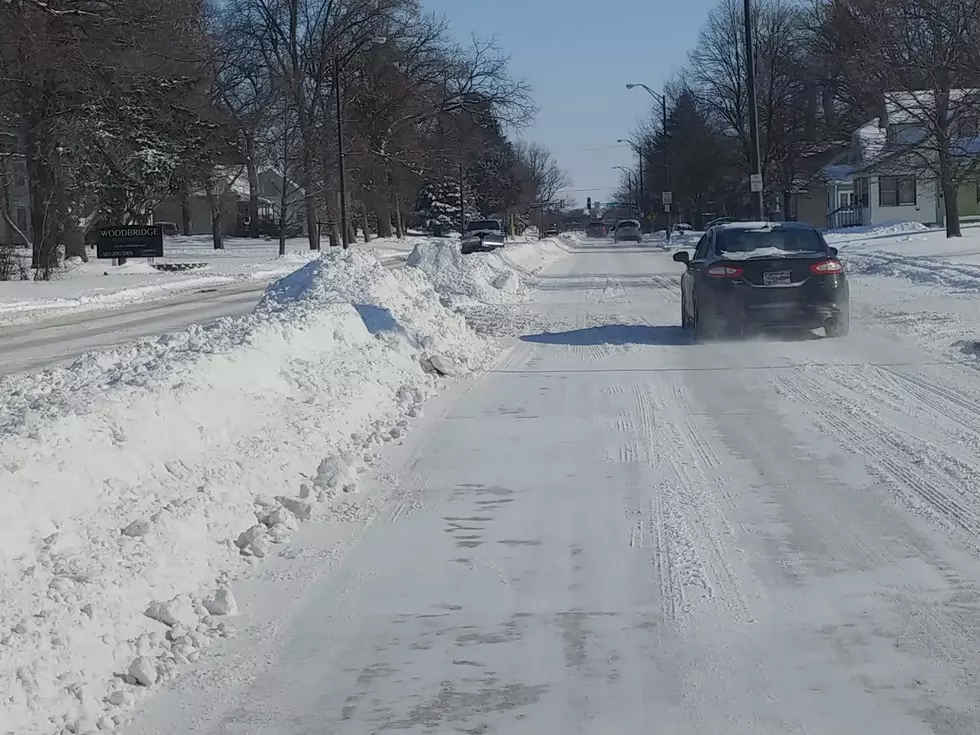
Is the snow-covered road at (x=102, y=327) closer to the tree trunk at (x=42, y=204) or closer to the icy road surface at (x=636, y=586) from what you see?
the tree trunk at (x=42, y=204)

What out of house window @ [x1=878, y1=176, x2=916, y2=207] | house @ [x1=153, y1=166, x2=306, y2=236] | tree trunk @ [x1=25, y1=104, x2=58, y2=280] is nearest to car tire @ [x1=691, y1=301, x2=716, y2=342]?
tree trunk @ [x1=25, y1=104, x2=58, y2=280]

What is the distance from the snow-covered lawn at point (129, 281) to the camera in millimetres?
28531

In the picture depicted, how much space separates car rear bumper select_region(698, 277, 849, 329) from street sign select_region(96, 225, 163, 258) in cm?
2778

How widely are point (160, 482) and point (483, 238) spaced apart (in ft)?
156

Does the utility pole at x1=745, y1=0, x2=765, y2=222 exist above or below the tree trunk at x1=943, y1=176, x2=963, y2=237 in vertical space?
above

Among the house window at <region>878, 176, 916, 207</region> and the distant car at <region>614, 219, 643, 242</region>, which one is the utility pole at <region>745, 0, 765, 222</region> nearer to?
the house window at <region>878, 176, 916, 207</region>

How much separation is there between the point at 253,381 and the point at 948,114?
121 ft

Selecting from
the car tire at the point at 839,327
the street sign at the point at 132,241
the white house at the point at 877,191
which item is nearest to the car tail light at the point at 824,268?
the car tire at the point at 839,327

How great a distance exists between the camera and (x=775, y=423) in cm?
984

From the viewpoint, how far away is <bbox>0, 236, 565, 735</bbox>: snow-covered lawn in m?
4.82

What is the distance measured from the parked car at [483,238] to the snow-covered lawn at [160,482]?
38690 mm

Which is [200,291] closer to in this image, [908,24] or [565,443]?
[908,24]

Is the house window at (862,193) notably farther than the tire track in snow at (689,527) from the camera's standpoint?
Yes

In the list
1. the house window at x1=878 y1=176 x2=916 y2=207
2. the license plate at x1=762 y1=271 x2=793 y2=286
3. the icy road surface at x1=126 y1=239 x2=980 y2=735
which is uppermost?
the house window at x1=878 y1=176 x2=916 y2=207
